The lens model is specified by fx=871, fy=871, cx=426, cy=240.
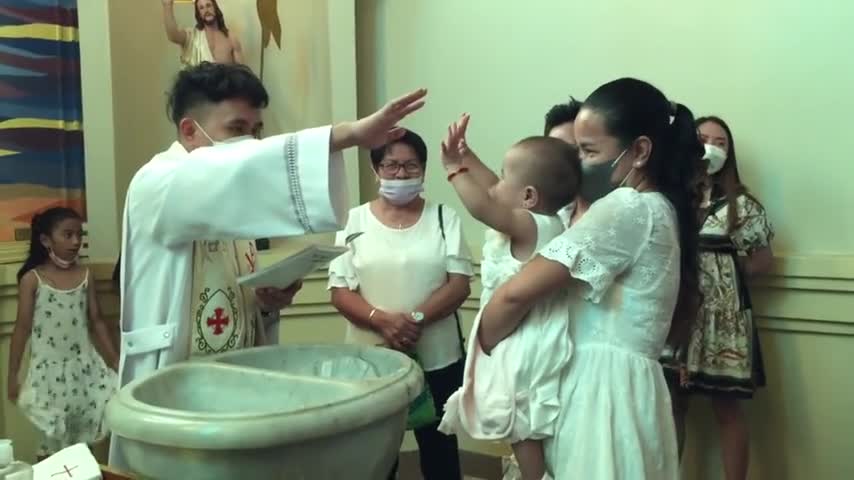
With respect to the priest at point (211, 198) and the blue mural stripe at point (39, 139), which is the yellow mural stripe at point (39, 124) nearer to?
the blue mural stripe at point (39, 139)

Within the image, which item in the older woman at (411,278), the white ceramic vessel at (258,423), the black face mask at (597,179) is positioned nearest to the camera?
the white ceramic vessel at (258,423)

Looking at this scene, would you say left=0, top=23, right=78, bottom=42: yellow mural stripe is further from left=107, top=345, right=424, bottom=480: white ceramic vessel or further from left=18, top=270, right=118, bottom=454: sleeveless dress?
left=107, top=345, right=424, bottom=480: white ceramic vessel

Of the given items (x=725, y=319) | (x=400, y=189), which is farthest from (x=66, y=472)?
(x=725, y=319)

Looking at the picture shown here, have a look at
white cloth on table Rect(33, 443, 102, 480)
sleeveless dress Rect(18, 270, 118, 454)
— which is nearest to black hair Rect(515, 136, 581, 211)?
white cloth on table Rect(33, 443, 102, 480)

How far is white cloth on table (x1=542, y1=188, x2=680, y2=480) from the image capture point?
153 cm

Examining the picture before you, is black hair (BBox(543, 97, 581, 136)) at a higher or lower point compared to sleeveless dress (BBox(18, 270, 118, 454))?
higher

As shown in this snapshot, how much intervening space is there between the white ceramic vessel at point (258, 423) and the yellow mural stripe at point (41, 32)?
2.39 m

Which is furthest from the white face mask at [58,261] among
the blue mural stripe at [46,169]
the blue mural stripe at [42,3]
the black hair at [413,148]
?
the black hair at [413,148]

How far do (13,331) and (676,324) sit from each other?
242 centimetres

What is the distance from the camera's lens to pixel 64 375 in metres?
3.15

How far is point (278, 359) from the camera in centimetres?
156

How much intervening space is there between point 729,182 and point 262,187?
201cm

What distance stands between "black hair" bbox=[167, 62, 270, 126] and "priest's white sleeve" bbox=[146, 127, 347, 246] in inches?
10.2

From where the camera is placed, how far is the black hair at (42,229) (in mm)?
3164
